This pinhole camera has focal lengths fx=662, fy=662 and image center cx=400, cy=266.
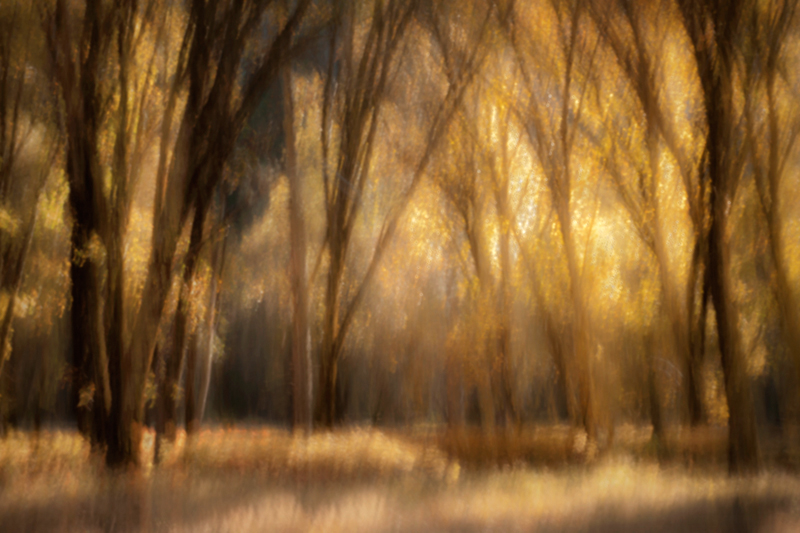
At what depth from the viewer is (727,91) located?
9.56 m

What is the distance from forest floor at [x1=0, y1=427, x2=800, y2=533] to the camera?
6410mm

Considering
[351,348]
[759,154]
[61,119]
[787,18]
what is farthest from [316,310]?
[787,18]

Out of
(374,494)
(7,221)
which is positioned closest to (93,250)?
(7,221)

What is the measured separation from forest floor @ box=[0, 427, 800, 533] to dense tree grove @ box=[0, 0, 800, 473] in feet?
3.05

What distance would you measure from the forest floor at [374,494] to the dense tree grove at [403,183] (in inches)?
36.6

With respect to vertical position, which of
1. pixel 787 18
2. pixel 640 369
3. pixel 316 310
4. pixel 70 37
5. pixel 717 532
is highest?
pixel 787 18

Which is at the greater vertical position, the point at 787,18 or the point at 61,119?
the point at 787,18

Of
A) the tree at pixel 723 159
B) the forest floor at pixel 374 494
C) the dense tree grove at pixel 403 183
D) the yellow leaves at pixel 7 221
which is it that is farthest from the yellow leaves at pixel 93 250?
the tree at pixel 723 159

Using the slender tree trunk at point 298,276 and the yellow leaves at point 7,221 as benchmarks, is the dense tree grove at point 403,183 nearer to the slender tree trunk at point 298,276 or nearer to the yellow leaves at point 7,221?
the slender tree trunk at point 298,276

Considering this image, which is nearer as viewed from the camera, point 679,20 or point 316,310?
point 679,20

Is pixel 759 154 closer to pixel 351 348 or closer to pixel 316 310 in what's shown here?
pixel 316 310

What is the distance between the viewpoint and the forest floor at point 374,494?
6.41 metres

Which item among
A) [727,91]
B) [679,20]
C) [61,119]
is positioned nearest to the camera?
[61,119]

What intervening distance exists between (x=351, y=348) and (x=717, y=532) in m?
18.7
